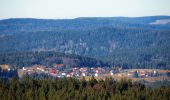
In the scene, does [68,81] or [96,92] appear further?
[68,81]

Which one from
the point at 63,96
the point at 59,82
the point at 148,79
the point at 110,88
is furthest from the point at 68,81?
the point at 148,79

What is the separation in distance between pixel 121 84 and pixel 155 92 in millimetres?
12238

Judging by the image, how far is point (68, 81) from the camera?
332ft

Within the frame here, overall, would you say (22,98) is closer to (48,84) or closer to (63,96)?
(63,96)

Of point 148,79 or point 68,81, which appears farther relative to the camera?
point 148,79

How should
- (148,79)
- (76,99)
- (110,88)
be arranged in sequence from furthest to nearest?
1. (148,79)
2. (110,88)
3. (76,99)

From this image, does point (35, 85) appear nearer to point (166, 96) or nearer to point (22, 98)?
point (22, 98)

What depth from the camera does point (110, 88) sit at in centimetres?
9512

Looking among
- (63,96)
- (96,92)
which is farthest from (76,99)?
(96,92)

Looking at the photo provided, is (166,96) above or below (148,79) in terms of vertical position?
above

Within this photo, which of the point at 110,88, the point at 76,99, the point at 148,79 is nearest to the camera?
the point at 76,99

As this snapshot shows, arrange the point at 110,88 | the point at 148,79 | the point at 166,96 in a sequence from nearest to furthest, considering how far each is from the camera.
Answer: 1. the point at 166,96
2. the point at 110,88
3. the point at 148,79

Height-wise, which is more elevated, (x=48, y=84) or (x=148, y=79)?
(x=48, y=84)

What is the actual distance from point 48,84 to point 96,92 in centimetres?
1355
